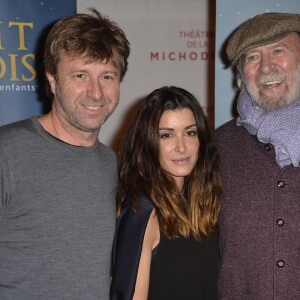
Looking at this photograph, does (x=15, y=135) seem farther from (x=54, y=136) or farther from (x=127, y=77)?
(x=127, y=77)

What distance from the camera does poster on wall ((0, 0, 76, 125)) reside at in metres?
3.62

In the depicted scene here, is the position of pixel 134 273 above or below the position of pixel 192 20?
below

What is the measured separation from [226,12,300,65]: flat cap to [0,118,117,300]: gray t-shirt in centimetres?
96

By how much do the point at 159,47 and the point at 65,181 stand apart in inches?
127

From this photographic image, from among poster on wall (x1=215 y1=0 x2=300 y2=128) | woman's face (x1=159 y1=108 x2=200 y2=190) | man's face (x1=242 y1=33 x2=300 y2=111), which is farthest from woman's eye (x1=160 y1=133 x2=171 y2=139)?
poster on wall (x1=215 y1=0 x2=300 y2=128)

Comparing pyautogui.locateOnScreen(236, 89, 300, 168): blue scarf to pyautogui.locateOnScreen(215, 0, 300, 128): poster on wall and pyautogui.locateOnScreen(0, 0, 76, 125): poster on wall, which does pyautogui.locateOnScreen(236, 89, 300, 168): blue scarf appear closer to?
pyautogui.locateOnScreen(215, 0, 300, 128): poster on wall

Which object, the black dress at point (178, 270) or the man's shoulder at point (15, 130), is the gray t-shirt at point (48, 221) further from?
the black dress at point (178, 270)

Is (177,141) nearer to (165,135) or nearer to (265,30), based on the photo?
(165,135)

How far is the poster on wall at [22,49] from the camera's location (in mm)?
3625

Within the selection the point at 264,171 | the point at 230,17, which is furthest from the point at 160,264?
the point at 230,17

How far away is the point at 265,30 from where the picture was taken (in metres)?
2.34

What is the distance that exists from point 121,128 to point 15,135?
113 inches

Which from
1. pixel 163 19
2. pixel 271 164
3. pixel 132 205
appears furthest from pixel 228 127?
pixel 163 19

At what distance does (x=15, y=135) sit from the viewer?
2.00 m
